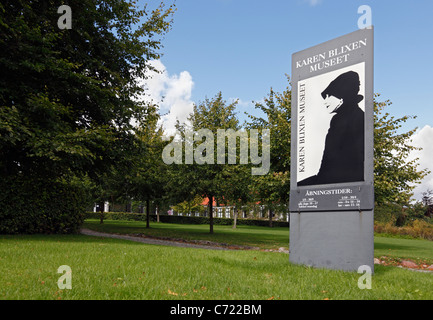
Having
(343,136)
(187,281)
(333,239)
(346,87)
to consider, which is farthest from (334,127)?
(187,281)

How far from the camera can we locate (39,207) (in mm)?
16766

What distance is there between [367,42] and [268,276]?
5437 mm

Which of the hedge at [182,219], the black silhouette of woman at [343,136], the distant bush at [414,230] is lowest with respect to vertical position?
the hedge at [182,219]

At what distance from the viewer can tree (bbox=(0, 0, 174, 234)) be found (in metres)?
12.2

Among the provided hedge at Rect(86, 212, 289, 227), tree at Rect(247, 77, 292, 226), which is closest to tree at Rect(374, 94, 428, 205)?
tree at Rect(247, 77, 292, 226)

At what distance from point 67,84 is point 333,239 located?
446 inches

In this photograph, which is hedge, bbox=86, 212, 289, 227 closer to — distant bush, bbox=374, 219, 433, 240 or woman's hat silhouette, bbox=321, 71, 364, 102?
distant bush, bbox=374, 219, 433, 240

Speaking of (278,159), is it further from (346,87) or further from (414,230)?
(414,230)

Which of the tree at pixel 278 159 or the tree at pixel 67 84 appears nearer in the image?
the tree at pixel 67 84

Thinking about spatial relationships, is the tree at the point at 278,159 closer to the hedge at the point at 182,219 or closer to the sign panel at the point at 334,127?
the sign panel at the point at 334,127

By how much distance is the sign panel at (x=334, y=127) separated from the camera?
24.5ft

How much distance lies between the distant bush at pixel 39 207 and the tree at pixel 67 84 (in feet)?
1.22

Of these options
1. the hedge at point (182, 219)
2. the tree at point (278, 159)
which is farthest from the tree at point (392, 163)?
the hedge at point (182, 219)
